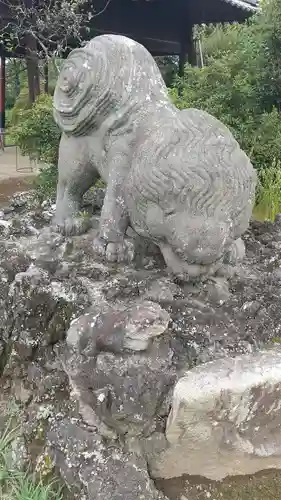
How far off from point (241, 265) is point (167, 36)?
26.3 ft

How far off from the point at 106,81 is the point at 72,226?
1.77 feet

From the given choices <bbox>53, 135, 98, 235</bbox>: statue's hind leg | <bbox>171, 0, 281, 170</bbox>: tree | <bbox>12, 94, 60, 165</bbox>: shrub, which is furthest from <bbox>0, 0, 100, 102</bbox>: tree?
<bbox>53, 135, 98, 235</bbox>: statue's hind leg

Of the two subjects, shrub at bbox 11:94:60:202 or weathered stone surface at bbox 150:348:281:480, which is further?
shrub at bbox 11:94:60:202

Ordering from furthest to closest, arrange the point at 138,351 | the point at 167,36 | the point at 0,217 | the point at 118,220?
the point at 167,36
the point at 0,217
the point at 118,220
the point at 138,351

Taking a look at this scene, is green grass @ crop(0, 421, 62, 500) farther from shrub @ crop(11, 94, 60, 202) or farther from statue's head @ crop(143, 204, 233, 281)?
shrub @ crop(11, 94, 60, 202)

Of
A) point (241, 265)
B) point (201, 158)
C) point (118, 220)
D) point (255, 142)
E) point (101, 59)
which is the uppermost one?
point (101, 59)

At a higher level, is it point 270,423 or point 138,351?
point 138,351

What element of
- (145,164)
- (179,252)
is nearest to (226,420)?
(179,252)

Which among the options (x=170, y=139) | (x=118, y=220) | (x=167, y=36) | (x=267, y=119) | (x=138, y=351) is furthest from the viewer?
(x=167, y=36)

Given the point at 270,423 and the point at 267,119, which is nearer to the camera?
the point at 270,423

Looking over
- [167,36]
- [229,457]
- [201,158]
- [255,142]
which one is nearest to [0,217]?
[201,158]

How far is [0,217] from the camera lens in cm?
219

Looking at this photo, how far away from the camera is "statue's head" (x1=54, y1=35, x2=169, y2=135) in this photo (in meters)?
1.59

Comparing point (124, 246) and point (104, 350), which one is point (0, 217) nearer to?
point (124, 246)
